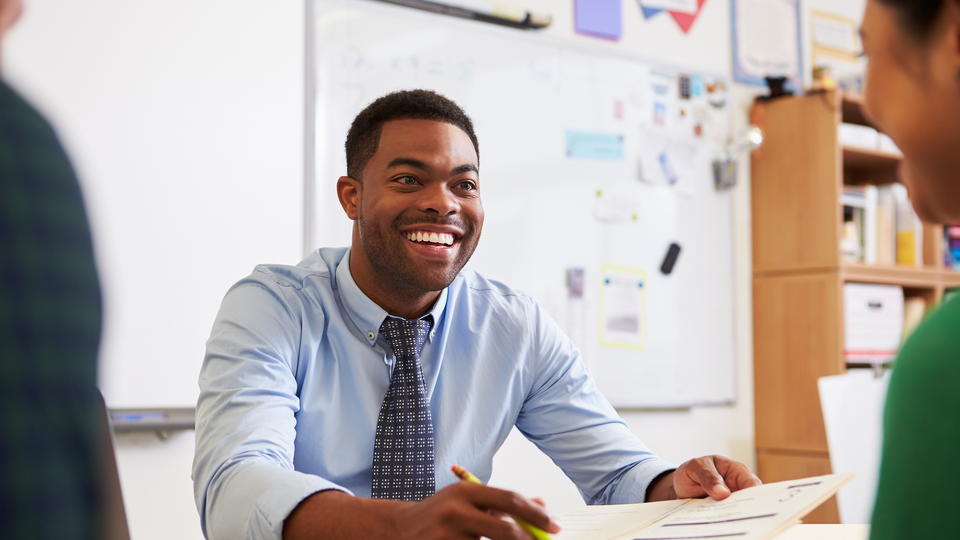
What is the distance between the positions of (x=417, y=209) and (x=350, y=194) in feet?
0.58

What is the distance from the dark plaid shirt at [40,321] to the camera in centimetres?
30

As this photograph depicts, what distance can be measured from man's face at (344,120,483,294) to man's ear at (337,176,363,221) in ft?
0.19

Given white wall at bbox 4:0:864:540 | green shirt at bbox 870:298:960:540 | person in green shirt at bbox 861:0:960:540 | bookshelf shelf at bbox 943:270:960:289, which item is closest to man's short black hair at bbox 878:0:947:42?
person in green shirt at bbox 861:0:960:540

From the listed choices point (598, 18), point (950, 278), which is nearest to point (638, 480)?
point (598, 18)

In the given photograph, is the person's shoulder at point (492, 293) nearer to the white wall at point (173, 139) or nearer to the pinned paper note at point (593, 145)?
the white wall at point (173, 139)

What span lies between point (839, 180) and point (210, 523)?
2679 millimetres

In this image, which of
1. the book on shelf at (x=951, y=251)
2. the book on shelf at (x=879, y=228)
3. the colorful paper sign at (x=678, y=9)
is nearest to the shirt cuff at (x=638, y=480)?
the book on shelf at (x=879, y=228)

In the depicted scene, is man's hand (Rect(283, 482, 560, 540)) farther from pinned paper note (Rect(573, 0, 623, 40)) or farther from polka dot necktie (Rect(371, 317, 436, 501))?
pinned paper note (Rect(573, 0, 623, 40))

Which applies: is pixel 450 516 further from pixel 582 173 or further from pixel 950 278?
pixel 950 278

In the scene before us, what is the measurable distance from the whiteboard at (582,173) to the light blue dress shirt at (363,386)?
94 cm

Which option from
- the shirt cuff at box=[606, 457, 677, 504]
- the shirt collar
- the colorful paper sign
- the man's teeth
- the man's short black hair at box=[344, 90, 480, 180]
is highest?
the colorful paper sign

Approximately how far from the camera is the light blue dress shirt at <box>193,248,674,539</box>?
46.8 inches

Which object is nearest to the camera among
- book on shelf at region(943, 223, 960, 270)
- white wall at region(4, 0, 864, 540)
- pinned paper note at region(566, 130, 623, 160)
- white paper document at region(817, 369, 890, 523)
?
white wall at region(4, 0, 864, 540)

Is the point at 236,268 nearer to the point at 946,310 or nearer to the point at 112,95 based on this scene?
the point at 112,95
